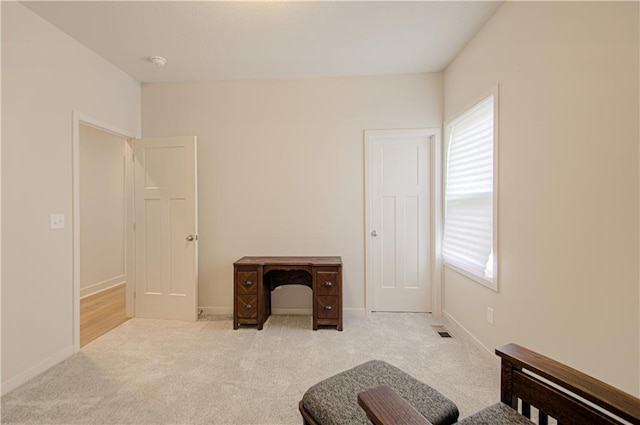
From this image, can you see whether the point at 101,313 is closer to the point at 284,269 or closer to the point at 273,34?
the point at 284,269

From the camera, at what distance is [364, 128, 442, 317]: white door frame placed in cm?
299

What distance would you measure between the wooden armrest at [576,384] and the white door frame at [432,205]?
190cm

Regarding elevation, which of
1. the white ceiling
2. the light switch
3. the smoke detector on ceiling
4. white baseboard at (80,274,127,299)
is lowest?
white baseboard at (80,274,127,299)

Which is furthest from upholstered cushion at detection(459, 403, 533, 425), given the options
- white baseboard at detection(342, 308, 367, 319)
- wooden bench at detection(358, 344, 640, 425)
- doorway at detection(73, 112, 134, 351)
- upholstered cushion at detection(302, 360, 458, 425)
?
doorway at detection(73, 112, 134, 351)

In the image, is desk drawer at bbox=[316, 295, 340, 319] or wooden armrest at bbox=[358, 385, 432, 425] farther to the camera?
desk drawer at bbox=[316, 295, 340, 319]

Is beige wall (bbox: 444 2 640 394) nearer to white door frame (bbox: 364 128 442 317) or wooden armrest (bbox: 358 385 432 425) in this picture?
white door frame (bbox: 364 128 442 317)

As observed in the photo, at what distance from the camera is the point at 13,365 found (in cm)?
186

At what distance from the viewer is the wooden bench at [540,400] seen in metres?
A: 0.82

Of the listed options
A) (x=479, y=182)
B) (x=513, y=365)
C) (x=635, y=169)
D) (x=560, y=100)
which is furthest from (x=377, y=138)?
(x=513, y=365)

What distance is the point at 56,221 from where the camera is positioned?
215 centimetres

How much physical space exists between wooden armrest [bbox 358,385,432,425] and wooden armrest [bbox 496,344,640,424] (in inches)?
21.5

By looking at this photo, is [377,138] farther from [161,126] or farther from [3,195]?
[3,195]

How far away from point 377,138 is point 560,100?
172cm

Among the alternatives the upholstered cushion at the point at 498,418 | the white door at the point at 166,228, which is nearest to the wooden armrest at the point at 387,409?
the upholstered cushion at the point at 498,418
